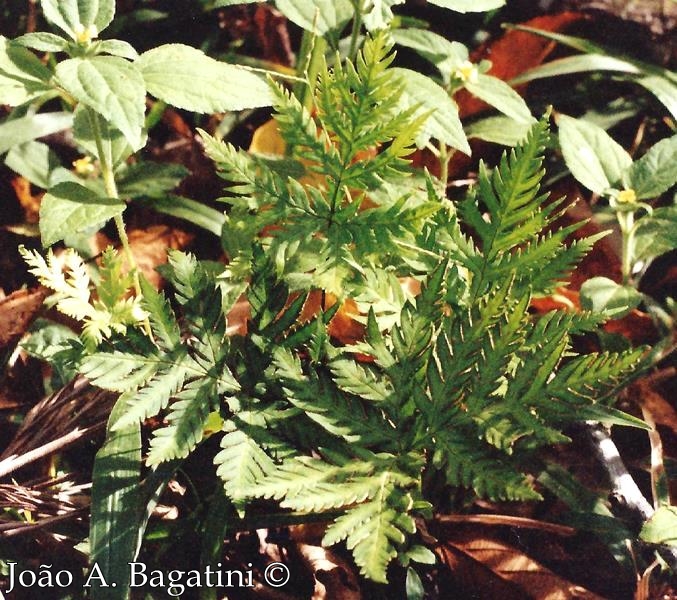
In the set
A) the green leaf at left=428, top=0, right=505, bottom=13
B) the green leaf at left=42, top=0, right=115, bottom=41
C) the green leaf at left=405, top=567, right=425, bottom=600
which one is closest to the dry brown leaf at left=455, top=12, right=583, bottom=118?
the green leaf at left=428, top=0, right=505, bottom=13

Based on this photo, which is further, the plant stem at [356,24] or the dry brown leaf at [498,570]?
the plant stem at [356,24]

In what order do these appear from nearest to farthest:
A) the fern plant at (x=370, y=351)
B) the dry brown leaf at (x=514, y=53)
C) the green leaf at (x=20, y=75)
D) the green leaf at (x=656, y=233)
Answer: the fern plant at (x=370, y=351), the green leaf at (x=20, y=75), the green leaf at (x=656, y=233), the dry brown leaf at (x=514, y=53)

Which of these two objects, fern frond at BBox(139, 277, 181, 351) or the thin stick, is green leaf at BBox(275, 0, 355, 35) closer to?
fern frond at BBox(139, 277, 181, 351)

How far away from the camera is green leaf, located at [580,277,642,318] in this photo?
151 cm

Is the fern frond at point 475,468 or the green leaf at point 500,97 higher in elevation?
the green leaf at point 500,97

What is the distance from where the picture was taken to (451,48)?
1779 millimetres

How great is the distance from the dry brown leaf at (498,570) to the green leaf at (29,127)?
1.40 m

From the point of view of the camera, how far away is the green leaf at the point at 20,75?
1.34 metres

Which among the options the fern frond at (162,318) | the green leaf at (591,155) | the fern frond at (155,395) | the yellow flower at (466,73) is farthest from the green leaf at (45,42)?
the green leaf at (591,155)

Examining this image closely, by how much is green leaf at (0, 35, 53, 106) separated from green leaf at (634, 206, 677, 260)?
4.29ft

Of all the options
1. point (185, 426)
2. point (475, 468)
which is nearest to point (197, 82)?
point (185, 426)

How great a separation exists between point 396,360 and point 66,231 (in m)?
0.71

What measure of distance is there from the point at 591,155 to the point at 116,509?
1.30 metres

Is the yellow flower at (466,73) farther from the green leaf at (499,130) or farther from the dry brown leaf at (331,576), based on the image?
the dry brown leaf at (331,576)
